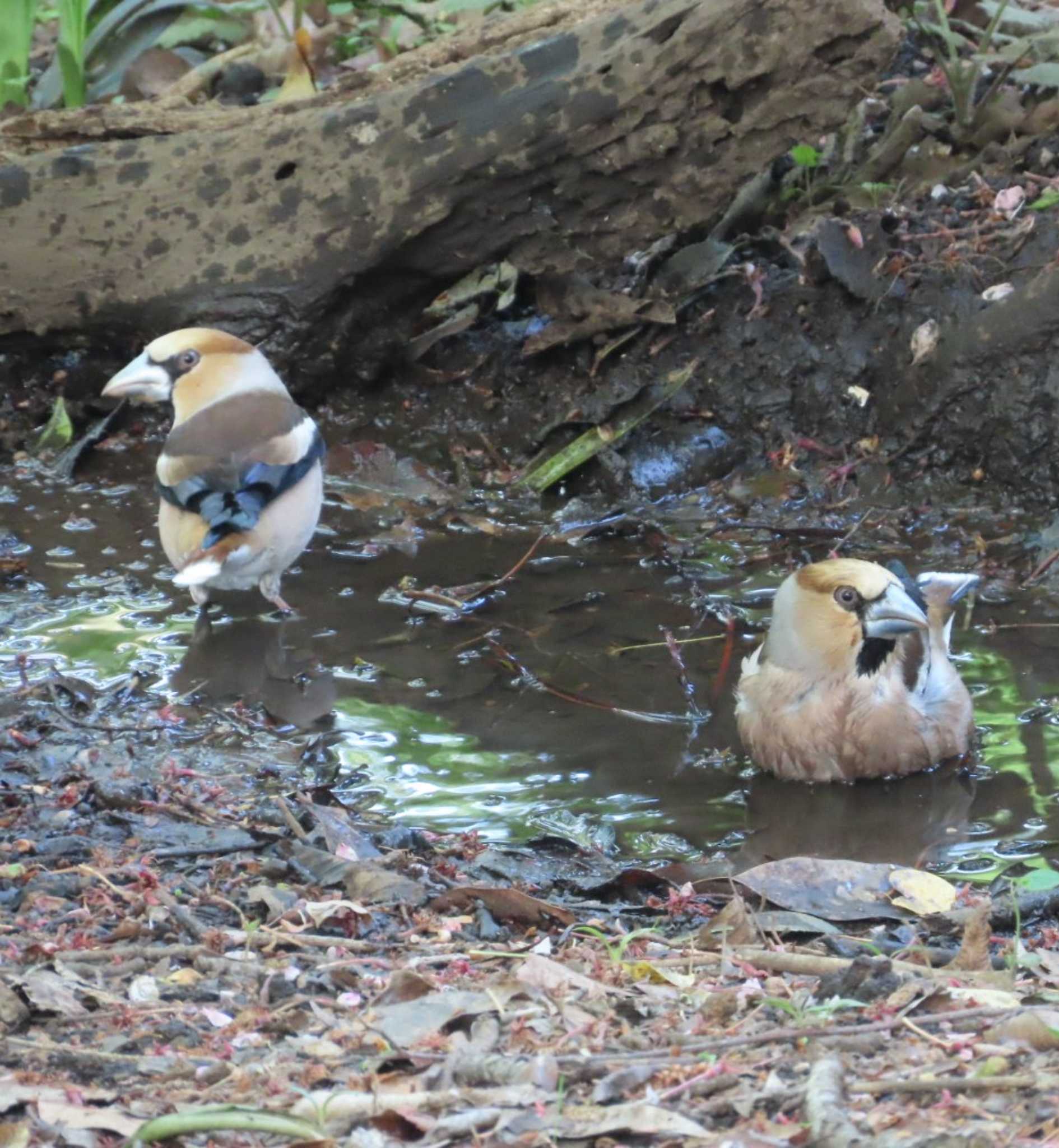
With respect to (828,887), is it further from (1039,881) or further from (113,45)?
(113,45)

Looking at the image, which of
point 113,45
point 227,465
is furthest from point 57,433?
point 113,45

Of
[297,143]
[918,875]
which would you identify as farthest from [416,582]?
[918,875]

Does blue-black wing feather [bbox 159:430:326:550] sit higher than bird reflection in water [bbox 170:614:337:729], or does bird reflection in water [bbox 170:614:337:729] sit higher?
blue-black wing feather [bbox 159:430:326:550]

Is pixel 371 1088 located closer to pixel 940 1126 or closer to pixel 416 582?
pixel 940 1126

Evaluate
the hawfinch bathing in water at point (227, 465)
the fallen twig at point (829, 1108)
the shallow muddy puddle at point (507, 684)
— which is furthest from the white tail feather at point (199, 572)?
the fallen twig at point (829, 1108)

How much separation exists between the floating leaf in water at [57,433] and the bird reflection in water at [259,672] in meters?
1.71

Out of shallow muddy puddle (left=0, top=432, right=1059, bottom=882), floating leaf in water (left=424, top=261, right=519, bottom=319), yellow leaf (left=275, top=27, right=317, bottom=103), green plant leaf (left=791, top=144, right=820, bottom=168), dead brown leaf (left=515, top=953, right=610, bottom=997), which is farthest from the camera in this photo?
floating leaf in water (left=424, top=261, right=519, bottom=319)

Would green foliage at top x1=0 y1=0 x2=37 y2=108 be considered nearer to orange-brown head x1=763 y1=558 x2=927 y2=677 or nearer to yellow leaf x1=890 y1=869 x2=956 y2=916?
orange-brown head x1=763 y1=558 x2=927 y2=677

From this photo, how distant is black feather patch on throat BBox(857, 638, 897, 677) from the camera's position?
4.63m

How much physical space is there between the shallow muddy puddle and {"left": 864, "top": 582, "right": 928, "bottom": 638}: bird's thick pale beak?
1.46 ft

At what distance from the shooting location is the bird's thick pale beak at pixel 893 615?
448 centimetres

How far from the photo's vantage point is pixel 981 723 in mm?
4781

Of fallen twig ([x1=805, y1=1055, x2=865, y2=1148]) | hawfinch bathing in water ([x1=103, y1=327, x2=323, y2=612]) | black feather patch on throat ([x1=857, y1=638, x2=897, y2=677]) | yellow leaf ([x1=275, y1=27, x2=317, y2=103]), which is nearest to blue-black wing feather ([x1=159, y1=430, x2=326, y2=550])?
hawfinch bathing in water ([x1=103, y1=327, x2=323, y2=612])

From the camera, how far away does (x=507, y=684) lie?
197 inches
